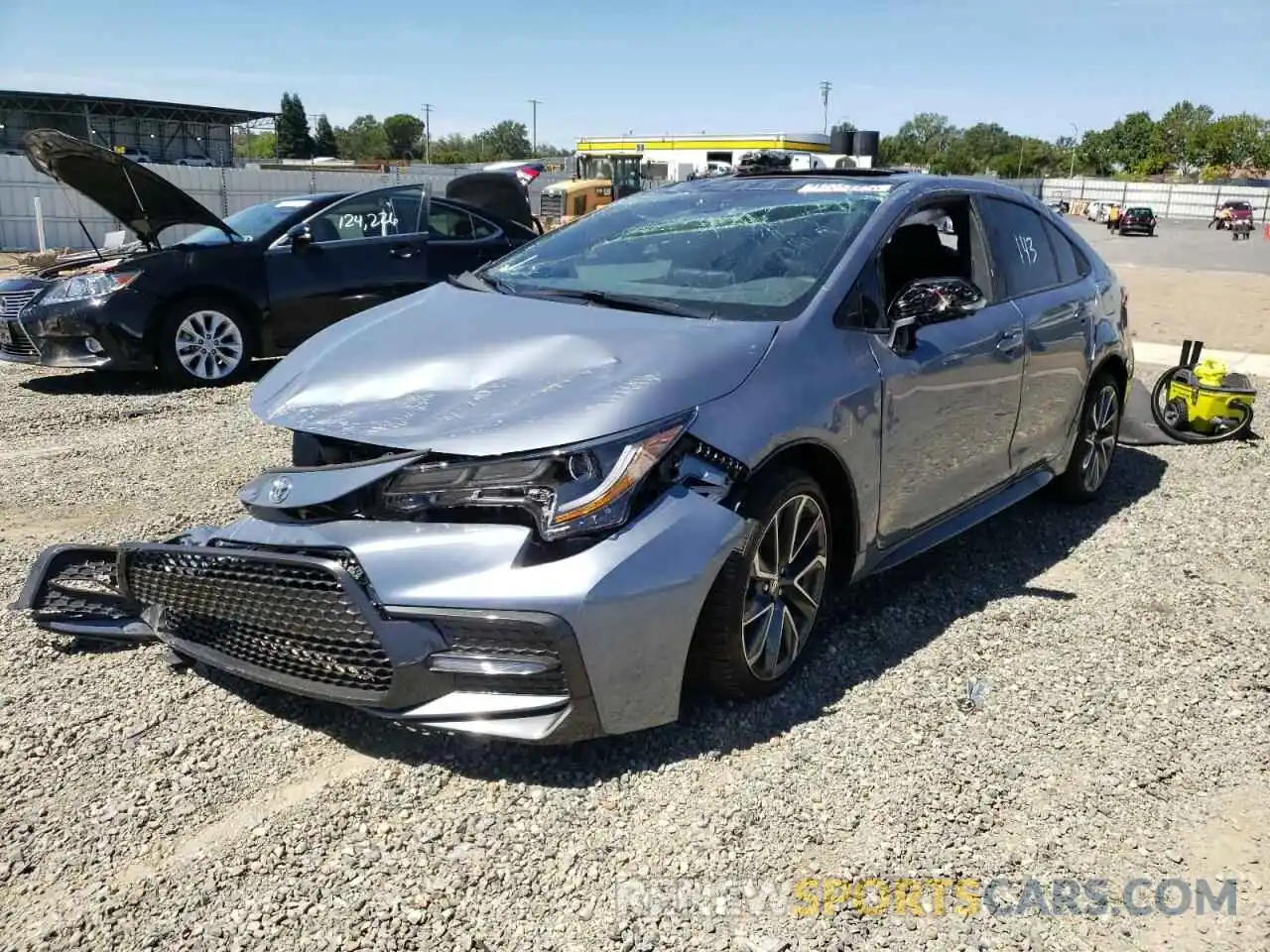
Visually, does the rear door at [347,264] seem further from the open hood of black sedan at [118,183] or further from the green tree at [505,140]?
the green tree at [505,140]

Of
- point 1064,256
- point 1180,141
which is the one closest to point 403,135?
point 1180,141

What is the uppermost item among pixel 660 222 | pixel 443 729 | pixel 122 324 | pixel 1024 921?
pixel 660 222

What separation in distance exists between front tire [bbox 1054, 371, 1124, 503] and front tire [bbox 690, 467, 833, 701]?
2.49m

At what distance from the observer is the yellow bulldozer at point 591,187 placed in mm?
26719

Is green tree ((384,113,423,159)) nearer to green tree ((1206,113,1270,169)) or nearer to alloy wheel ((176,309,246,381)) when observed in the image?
green tree ((1206,113,1270,169))

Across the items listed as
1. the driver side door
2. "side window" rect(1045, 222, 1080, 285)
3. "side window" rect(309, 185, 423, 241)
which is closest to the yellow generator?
"side window" rect(1045, 222, 1080, 285)

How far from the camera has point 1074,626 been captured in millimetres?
3924

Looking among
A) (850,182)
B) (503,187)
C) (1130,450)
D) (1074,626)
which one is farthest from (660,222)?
(503,187)

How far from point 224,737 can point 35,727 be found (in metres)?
0.57

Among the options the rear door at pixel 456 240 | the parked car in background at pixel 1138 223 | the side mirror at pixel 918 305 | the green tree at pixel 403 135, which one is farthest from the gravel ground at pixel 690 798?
the green tree at pixel 403 135

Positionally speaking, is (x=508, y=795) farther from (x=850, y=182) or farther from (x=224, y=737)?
(x=850, y=182)

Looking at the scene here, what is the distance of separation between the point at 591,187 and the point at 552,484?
25.9m

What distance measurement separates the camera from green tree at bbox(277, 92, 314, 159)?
106625mm

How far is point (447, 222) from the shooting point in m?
9.16
